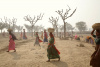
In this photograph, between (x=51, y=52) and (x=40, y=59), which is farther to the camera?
(x=40, y=59)

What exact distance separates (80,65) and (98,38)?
8.10ft

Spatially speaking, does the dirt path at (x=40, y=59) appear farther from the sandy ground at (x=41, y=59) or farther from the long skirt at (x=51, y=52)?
the long skirt at (x=51, y=52)

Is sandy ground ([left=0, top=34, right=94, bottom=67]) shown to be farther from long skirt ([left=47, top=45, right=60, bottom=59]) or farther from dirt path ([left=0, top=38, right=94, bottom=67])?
long skirt ([left=47, top=45, right=60, bottom=59])

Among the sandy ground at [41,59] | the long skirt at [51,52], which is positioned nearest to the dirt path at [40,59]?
the sandy ground at [41,59]

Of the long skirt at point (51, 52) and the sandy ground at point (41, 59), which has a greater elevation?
the long skirt at point (51, 52)

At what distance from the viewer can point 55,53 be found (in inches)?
219

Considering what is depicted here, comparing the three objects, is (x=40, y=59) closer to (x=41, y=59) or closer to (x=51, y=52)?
(x=41, y=59)

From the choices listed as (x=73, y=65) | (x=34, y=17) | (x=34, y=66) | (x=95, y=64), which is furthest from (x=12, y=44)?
(x=34, y=17)

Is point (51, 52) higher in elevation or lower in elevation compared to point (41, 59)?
higher

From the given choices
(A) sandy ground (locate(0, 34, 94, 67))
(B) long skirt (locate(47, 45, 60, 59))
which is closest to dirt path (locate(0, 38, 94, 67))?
(A) sandy ground (locate(0, 34, 94, 67))

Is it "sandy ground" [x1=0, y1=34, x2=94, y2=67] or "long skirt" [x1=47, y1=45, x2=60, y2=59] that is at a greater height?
"long skirt" [x1=47, y1=45, x2=60, y2=59]

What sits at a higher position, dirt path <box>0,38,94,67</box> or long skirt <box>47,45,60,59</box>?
long skirt <box>47,45,60,59</box>

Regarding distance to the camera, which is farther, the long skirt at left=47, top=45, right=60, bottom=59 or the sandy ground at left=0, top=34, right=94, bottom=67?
the long skirt at left=47, top=45, right=60, bottom=59

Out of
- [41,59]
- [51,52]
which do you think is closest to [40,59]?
[41,59]
